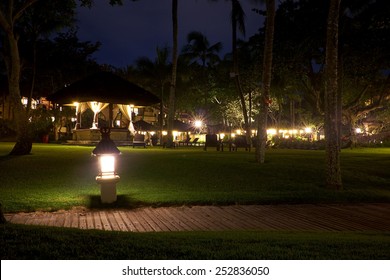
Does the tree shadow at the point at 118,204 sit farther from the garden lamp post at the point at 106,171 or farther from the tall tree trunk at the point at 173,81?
the tall tree trunk at the point at 173,81

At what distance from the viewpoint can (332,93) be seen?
35.7 feet

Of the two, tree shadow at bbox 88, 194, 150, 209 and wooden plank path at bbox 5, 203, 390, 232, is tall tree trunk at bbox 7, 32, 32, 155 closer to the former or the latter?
tree shadow at bbox 88, 194, 150, 209

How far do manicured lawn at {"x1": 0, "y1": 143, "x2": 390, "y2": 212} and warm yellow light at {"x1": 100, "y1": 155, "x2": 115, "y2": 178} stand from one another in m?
0.63

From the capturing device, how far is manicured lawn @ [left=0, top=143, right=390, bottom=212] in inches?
353

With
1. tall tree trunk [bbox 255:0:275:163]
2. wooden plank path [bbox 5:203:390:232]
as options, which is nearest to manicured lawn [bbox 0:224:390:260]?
wooden plank path [bbox 5:203:390:232]

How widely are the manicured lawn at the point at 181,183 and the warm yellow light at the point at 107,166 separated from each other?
633 millimetres

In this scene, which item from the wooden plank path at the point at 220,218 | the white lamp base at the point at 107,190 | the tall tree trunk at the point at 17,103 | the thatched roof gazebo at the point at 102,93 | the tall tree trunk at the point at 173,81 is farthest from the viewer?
the tall tree trunk at the point at 173,81

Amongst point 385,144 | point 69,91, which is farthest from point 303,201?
point 385,144

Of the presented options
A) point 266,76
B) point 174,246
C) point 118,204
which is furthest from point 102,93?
point 174,246

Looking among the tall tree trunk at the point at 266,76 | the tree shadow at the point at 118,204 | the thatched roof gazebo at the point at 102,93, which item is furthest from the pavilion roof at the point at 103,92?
the tree shadow at the point at 118,204

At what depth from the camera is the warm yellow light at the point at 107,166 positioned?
866 cm

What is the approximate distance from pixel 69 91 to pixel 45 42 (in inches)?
682

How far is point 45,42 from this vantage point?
38.4 metres

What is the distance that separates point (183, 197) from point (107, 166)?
1849mm
